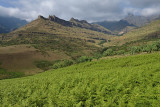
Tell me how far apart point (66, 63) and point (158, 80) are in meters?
95.4

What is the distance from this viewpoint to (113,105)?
9.62 metres

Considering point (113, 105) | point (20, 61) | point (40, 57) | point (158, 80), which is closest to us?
point (113, 105)

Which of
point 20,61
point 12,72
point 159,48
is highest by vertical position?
point 159,48

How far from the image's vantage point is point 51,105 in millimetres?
11031

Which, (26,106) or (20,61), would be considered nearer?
(26,106)

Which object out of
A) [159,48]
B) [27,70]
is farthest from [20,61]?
[159,48]

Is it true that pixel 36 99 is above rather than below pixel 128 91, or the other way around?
below

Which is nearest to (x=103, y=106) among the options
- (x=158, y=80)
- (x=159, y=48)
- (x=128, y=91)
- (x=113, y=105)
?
(x=113, y=105)

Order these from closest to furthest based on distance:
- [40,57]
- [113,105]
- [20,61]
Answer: [113,105] < [20,61] < [40,57]

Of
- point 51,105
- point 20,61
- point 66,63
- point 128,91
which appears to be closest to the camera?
point 51,105

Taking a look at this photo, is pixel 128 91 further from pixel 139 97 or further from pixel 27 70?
pixel 27 70

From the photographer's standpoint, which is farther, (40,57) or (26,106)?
(40,57)

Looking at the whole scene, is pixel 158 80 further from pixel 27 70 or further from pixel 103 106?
pixel 27 70

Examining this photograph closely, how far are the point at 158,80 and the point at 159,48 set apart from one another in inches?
3391
